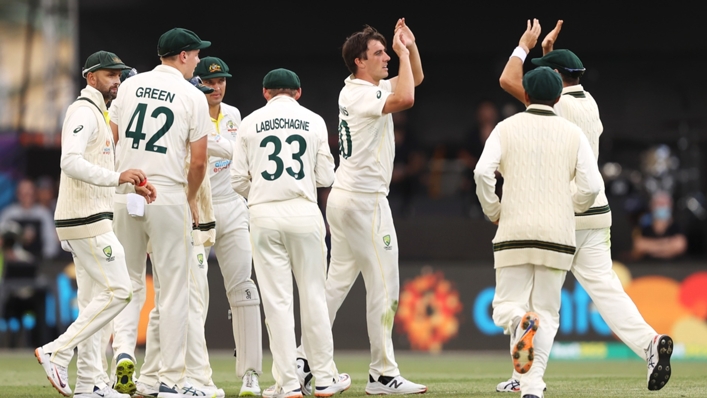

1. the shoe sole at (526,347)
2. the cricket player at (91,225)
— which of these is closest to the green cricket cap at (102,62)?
the cricket player at (91,225)

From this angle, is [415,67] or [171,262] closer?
[171,262]

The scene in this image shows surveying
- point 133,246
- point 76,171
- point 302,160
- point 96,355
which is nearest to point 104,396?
point 96,355

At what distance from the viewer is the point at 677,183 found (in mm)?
17188

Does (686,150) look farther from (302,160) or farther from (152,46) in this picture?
(302,160)

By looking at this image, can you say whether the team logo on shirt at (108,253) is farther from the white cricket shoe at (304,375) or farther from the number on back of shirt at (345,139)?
the number on back of shirt at (345,139)

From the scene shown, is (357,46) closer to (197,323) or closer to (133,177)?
(133,177)

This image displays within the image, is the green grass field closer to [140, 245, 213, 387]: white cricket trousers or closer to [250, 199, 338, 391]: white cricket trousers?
[250, 199, 338, 391]: white cricket trousers

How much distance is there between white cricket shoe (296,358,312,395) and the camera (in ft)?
28.3

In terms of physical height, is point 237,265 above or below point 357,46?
below

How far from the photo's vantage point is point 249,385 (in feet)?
28.1

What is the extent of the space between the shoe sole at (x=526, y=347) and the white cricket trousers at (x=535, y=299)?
256 mm

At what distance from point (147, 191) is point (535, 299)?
2.57m

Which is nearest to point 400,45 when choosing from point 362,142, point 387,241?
point 362,142

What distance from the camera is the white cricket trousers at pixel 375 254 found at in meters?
8.46
